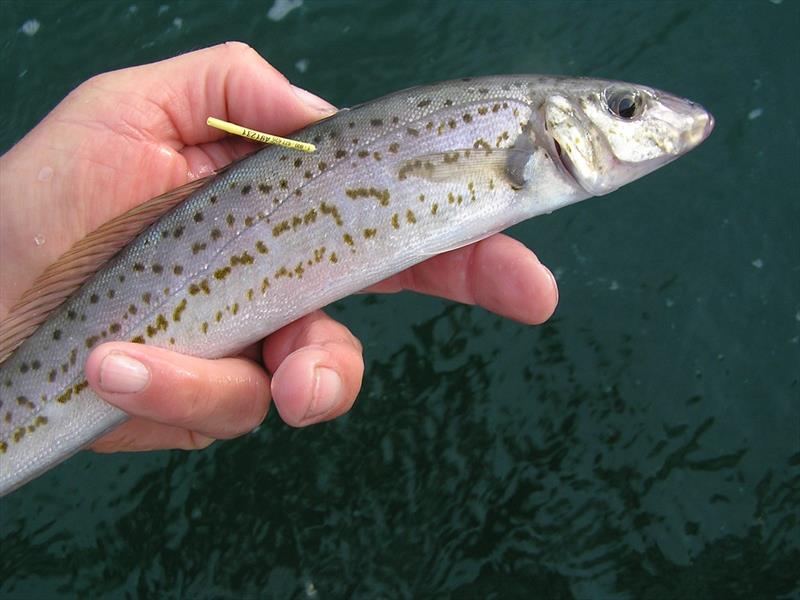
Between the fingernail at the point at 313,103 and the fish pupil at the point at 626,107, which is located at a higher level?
the fingernail at the point at 313,103

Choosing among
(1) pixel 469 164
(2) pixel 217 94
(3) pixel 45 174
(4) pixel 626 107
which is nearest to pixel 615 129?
(4) pixel 626 107

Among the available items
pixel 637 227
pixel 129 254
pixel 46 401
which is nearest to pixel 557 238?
pixel 637 227

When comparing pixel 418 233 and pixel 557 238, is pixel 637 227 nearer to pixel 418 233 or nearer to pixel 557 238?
pixel 557 238

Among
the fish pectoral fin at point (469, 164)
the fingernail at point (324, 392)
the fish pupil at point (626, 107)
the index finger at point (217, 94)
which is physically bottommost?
the fingernail at point (324, 392)

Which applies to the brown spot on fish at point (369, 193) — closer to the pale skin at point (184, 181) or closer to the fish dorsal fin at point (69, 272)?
the pale skin at point (184, 181)

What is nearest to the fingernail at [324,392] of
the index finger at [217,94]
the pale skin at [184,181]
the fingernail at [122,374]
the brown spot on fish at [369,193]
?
the pale skin at [184,181]

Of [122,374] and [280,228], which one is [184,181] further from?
[122,374]

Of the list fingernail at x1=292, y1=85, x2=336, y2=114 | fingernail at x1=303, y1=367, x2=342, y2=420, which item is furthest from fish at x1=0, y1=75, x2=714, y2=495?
fingernail at x1=303, y1=367, x2=342, y2=420
